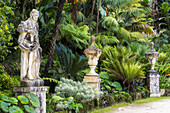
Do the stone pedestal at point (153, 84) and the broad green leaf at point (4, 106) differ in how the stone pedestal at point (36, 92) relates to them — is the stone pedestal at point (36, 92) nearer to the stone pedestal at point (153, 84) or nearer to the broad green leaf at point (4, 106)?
the broad green leaf at point (4, 106)

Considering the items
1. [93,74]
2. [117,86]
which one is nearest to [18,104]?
[93,74]

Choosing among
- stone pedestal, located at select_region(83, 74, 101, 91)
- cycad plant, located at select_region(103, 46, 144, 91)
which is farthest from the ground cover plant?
stone pedestal, located at select_region(83, 74, 101, 91)

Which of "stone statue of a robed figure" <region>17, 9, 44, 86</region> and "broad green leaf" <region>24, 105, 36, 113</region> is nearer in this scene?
"broad green leaf" <region>24, 105, 36, 113</region>

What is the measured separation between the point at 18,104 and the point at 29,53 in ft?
2.75

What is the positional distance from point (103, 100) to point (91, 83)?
535 millimetres

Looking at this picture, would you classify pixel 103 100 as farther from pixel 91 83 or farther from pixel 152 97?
pixel 152 97

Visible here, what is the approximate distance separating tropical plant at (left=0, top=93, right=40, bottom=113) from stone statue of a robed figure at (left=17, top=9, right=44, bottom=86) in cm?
24

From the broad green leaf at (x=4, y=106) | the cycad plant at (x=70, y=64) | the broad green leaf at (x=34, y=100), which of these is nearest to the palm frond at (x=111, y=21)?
the cycad plant at (x=70, y=64)

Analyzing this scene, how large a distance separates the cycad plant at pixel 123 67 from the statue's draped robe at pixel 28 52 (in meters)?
3.62

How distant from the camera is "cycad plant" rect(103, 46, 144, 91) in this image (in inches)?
252

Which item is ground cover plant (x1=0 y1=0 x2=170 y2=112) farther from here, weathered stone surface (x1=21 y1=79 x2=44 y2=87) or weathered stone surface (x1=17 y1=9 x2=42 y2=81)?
weathered stone surface (x1=17 y1=9 x2=42 y2=81)

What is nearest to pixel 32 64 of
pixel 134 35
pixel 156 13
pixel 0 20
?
pixel 0 20

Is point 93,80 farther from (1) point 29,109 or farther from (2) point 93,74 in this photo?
(1) point 29,109

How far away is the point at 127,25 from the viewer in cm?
1234
